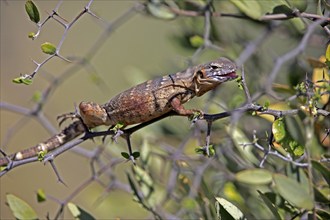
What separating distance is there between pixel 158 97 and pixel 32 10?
16.3 inches

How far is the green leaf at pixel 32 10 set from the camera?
4.55 ft

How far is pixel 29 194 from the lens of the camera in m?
4.11

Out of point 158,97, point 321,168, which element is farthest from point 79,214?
point 321,168

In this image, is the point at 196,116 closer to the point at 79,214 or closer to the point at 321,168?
the point at 321,168

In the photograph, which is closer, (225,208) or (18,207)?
(225,208)

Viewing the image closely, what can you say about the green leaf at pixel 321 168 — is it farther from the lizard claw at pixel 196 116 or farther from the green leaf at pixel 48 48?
the green leaf at pixel 48 48

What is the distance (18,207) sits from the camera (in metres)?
1.59

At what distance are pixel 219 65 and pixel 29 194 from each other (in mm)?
2862

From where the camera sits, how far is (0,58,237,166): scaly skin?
5.16ft

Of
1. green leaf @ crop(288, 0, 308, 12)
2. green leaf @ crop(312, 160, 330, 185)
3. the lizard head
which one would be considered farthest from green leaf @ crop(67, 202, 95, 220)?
green leaf @ crop(288, 0, 308, 12)

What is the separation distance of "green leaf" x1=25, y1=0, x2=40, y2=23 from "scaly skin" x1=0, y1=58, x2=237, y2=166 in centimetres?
34

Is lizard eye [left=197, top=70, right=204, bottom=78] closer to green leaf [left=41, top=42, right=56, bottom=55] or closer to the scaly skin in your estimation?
the scaly skin

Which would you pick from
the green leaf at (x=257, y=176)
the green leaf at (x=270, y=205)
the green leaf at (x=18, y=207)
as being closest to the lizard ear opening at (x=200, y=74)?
the green leaf at (x=257, y=176)

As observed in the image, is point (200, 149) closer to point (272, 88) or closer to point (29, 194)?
point (272, 88)
